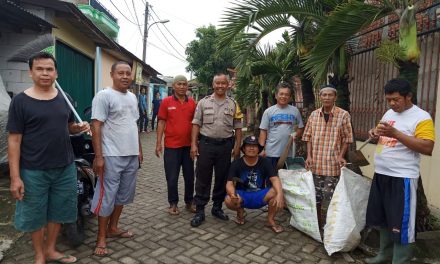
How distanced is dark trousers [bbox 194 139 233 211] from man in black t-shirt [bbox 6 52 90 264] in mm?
1649

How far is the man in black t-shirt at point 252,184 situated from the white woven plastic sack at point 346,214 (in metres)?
0.68

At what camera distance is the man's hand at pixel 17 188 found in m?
2.68

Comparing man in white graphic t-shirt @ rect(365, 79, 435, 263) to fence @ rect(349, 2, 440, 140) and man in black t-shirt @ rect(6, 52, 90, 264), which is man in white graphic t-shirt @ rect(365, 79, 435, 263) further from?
man in black t-shirt @ rect(6, 52, 90, 264)

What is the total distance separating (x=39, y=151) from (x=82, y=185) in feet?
3.24

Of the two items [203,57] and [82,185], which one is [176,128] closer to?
[82,185]

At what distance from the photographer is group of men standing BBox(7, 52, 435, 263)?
281 cm

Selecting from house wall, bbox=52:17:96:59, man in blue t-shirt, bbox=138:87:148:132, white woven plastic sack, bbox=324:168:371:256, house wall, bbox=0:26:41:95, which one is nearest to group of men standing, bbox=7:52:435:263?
white woven plastic sack, bbox=324:168:371:256

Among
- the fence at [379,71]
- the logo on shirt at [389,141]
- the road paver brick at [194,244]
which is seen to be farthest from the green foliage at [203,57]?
the logo on shirt at [389,141]

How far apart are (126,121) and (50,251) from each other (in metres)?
1.35

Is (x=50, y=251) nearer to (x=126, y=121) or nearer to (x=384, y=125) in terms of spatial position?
(x=126, y=121)

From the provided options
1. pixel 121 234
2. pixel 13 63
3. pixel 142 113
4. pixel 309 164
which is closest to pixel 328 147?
pixel 309 164

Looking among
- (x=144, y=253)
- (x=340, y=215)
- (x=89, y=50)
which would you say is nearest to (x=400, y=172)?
(x=340, y=215)

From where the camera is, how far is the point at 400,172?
290cm

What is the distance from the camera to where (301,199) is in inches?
151
